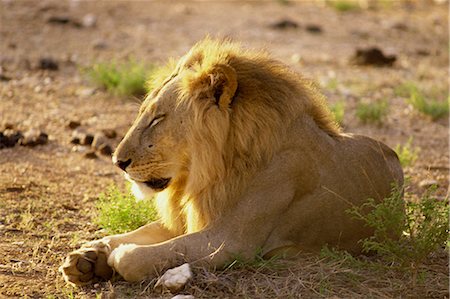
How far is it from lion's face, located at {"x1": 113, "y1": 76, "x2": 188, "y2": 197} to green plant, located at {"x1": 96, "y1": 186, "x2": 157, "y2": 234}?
70 cm

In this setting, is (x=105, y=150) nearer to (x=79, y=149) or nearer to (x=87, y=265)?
(x=79, y=149)

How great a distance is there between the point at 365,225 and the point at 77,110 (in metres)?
4.03

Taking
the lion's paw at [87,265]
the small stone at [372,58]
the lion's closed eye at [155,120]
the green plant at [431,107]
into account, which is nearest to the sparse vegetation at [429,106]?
the green plant at [431,107]

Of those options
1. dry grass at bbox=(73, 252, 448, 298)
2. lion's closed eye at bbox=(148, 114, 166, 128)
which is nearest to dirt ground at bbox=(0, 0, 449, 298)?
dry grass at bbox=(73, 252, 448, 298)

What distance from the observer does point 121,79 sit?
8.14 m

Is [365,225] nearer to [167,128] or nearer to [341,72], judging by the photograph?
[167,128]

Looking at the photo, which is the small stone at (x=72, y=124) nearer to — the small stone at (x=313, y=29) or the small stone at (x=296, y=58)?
the small stone at (x=296, y=58)

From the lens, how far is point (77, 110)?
25.2ft

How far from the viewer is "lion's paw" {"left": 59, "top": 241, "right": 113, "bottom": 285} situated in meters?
3.94

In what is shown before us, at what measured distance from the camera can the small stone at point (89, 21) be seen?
1098 cm

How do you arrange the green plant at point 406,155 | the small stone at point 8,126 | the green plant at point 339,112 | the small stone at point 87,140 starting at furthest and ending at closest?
the green plant at point 339,112, the small stone at point 8,126, the small stone at point 87,140, the green plant at point 406,155

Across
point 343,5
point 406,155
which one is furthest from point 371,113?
point 343,5

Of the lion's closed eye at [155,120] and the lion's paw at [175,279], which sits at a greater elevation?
the lion's closed eye at [155,120]

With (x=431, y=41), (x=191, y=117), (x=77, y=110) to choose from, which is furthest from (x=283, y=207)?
(x=431, y=41)
